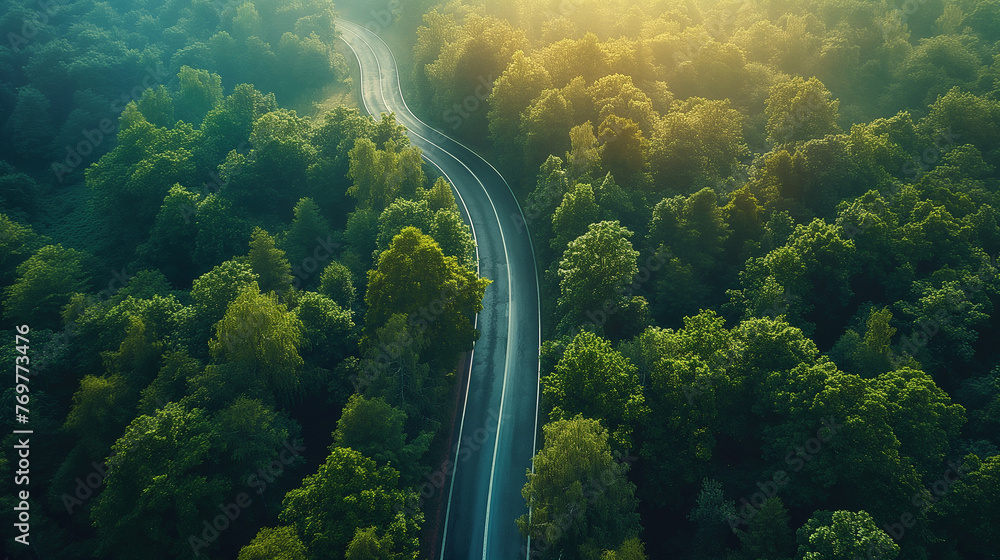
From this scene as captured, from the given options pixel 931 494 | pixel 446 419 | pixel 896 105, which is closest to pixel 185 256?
pixel 446 419

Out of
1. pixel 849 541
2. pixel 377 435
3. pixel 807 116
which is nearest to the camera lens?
pixel 849 541

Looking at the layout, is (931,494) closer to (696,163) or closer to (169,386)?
(696,163)

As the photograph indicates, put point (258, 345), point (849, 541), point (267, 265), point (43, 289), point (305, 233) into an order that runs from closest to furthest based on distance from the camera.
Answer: point (849, 541)
point (258, 345)
point (267, 265)
point (43, 289)
point (305, 233)

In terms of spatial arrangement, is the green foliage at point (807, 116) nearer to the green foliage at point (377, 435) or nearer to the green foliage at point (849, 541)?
the green foliage at point (849, 541)

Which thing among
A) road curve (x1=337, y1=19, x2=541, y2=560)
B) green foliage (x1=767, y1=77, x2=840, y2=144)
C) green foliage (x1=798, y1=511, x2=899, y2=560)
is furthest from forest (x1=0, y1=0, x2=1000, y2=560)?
road curve (x1=337, y1=19, x2=541, y2=560)

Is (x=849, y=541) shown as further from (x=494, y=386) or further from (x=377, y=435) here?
(x=494, y=386)

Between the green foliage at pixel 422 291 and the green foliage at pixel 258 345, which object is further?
the green foliage at pixel 422 291

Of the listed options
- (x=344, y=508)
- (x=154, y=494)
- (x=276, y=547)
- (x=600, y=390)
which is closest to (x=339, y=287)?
(x=154, y=494)

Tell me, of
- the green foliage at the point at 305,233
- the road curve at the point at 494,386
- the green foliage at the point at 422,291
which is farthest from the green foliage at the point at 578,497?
the green foliage at the point at 305,233
